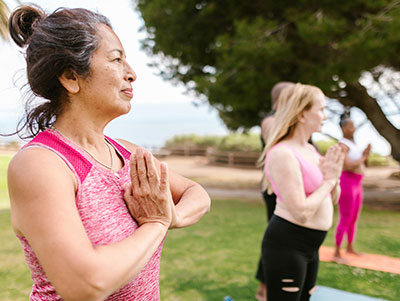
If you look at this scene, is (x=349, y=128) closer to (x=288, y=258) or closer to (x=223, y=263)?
(x=223, y=263)

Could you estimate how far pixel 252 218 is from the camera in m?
8.11

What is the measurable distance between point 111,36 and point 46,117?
0.34 metres

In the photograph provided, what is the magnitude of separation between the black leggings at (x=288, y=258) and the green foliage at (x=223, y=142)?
1675cm

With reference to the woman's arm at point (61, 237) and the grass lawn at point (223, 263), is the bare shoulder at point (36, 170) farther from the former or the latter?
the grass lawn at point (223, 263)

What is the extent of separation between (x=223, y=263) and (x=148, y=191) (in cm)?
426

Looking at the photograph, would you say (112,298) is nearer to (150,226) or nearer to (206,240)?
(150,226)

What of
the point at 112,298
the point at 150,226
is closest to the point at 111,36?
the point at 150,226

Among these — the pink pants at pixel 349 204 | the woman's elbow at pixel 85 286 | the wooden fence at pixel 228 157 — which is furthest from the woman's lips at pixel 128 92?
the wooden fence at pixel 228 157

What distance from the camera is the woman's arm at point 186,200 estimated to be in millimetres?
1214

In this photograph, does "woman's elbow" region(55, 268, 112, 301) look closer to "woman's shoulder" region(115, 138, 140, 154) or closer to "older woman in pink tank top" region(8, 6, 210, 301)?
"older woman in pink tank top" region(8, 6, 210, 301)

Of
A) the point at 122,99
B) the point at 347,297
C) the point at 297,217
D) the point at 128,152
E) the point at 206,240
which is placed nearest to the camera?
the point at 122,99

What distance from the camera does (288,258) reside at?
214 cm

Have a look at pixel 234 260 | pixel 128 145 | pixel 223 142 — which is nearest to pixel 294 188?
pixel 128 145

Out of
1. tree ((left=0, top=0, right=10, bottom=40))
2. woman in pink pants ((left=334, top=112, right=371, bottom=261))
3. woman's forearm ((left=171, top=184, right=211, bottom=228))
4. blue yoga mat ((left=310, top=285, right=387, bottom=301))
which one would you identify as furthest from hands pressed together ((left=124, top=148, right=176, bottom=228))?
woman in pink pants ((left=334, top=112, right=371, bottom=261))
